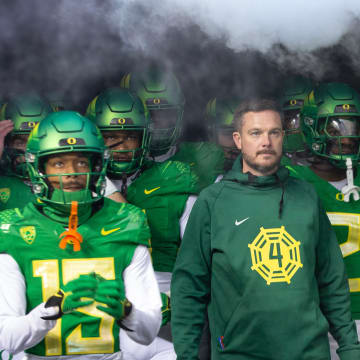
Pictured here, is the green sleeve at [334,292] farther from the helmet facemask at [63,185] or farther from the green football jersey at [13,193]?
the green football jersey at [13,193]

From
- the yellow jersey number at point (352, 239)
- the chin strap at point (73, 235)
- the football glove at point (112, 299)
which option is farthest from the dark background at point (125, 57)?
the football glove at point (112, 299)

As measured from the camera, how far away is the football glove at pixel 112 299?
9.36 feet

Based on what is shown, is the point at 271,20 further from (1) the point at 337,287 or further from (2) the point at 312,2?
(1) the point at 337,287

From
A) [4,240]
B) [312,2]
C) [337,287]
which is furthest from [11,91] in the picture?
[337,287]

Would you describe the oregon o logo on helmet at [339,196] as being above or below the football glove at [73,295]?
above

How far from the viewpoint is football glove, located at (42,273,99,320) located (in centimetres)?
285

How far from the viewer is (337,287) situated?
3.00 metres

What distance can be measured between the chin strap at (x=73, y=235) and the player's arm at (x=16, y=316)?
0.23 meters

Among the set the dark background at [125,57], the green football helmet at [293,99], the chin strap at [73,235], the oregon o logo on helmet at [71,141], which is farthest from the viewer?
the green football helmet at [293,99]

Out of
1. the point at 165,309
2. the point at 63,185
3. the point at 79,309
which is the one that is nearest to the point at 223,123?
the point at 165,309

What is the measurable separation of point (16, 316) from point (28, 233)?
387mm

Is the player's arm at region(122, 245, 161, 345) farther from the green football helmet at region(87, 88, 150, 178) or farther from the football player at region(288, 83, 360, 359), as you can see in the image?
the football player at region(288, 83, 360, 359)

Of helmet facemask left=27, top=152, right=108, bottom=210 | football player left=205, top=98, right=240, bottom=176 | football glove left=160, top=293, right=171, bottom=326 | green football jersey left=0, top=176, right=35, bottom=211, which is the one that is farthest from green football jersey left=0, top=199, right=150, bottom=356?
football player left=205, top=98, right=240, bottom=176

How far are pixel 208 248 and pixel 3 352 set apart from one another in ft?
3.57
